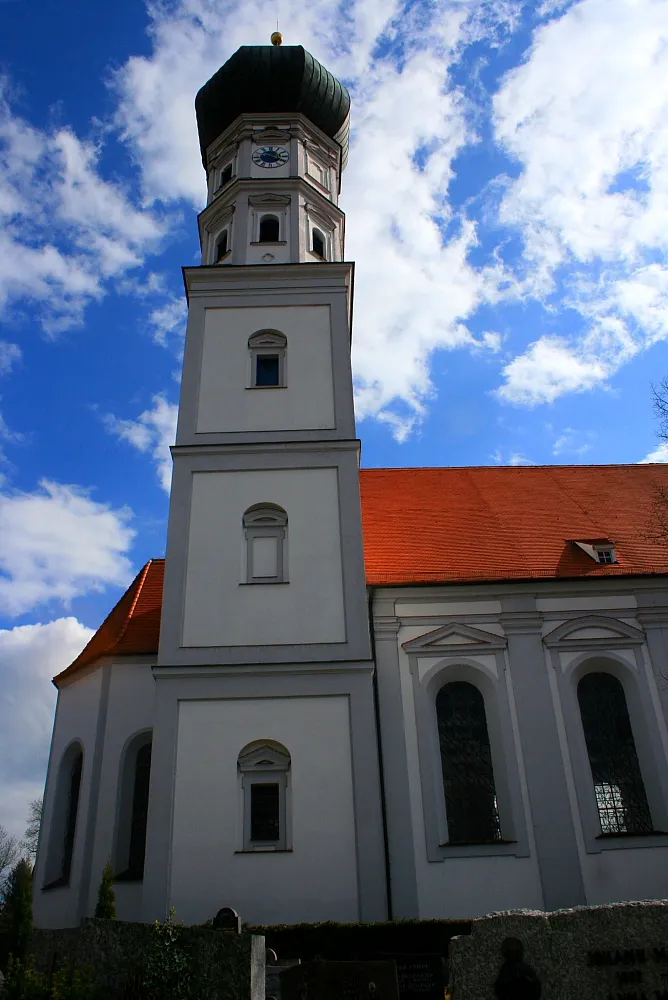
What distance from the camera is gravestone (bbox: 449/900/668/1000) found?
691 centimetres

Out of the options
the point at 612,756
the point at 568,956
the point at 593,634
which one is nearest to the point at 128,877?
the point at 612,756

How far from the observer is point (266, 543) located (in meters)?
14.6

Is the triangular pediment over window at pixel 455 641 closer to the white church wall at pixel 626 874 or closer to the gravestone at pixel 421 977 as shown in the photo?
the white church wall at pixel 626 874

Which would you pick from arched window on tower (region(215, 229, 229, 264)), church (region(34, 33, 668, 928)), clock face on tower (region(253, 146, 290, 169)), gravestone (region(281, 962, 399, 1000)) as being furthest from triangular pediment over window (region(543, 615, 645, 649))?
clock face on tower (region(253, 146, 290, 169))

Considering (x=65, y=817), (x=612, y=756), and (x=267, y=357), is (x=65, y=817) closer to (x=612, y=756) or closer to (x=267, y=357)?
(x=267, y=357)

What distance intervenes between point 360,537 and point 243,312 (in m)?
5.67

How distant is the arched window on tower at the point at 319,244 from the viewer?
61.8ft

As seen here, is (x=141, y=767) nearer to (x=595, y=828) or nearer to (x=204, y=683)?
(x=204, y=683)

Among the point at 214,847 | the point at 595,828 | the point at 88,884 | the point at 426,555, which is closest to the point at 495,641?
the point at 426,555

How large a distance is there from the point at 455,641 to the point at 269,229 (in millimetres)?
9776

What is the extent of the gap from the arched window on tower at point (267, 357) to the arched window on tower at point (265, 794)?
6935 millimetres

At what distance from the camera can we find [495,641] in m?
14.7

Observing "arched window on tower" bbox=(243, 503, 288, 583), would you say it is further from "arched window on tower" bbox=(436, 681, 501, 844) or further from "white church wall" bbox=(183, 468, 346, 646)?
"arched window on tower" bbox=(436, 681, 501, 844)

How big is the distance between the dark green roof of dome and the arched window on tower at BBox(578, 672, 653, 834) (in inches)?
572
